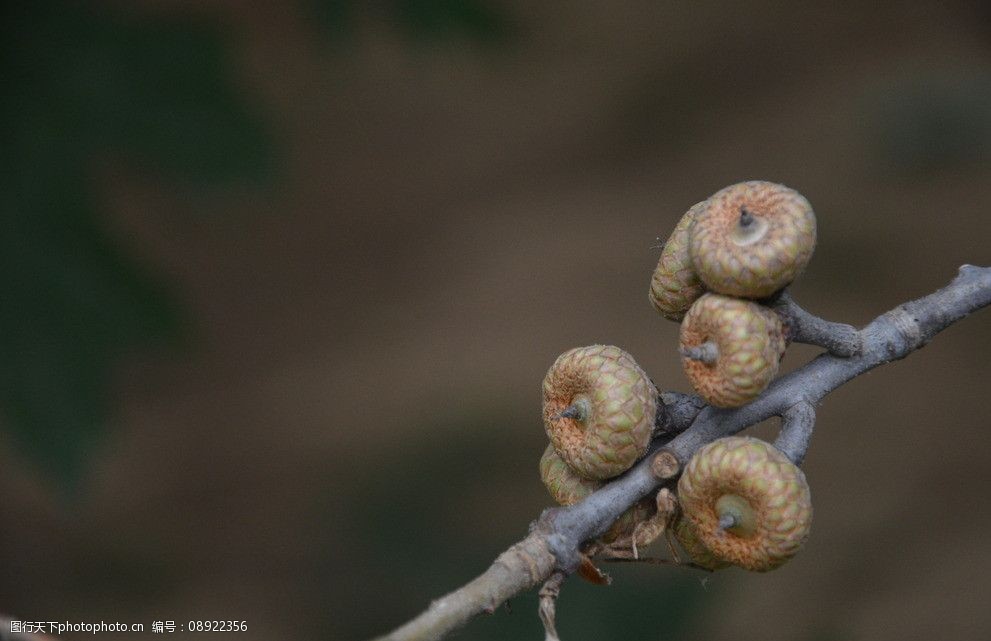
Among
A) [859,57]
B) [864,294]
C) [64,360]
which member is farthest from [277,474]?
[859,57]

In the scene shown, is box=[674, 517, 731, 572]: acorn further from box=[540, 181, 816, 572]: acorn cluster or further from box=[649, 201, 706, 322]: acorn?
box=[649, 201, 706, 322]: acorn

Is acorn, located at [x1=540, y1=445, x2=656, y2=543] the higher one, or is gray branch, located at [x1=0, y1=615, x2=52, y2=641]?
acorn, located at [x1=540, y1=445, x2=656, y2=543]

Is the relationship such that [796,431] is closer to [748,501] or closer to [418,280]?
[748,501]

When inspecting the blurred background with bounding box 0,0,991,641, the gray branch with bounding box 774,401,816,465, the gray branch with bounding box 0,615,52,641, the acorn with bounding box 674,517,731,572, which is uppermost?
the blurred background with bounding box 0,0,991,641

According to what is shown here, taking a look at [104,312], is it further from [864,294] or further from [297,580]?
[864,294]

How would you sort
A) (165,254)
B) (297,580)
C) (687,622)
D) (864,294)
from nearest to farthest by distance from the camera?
(687,622) < (297,580) < (864,294) < (165,254)

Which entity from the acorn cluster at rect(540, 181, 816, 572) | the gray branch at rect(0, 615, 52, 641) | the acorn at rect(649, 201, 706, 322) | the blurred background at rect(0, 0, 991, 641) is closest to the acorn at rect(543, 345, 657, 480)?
the acorn cluster at rect(540, 181, 816, 572)
